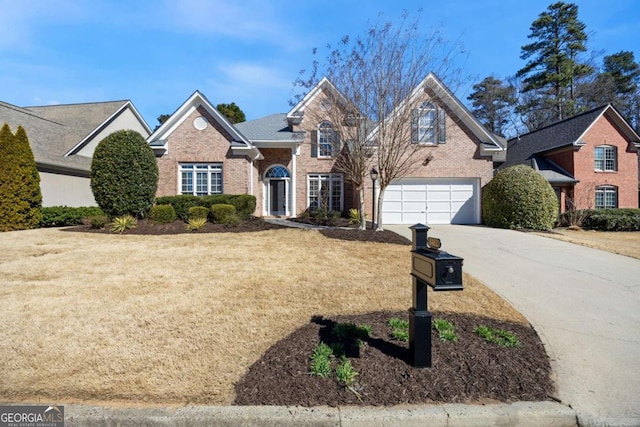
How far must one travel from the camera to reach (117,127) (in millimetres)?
22547

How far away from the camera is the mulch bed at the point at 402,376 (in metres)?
2.82

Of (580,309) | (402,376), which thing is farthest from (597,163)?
(402,376)

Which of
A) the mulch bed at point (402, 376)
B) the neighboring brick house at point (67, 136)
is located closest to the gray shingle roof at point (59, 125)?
the neighboring brick house at point (67, 136)

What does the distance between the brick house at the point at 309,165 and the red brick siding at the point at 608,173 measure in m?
8.83

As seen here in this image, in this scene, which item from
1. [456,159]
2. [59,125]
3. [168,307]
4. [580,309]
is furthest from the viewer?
[59,125]

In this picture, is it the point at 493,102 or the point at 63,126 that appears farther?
the point at 493,102

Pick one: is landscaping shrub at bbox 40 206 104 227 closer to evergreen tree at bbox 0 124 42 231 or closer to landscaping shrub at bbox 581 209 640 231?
evergreen tree at bbox 0 124 42 231

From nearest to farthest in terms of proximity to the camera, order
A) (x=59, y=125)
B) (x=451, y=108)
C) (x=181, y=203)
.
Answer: (x=181, y=203) → (x=451, y=108) → (x=59, y=125)

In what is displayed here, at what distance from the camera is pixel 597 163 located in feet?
69.6

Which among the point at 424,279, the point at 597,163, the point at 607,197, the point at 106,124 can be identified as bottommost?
the point at 424,279

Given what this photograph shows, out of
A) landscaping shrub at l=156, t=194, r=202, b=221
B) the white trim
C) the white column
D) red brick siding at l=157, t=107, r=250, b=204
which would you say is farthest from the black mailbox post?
the white trim

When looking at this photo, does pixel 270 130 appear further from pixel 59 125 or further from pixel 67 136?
pixel 59 125

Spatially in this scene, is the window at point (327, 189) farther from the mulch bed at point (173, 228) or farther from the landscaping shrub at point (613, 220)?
the landscaping shrub at point (613, 220)

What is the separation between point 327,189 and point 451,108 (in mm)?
7476
